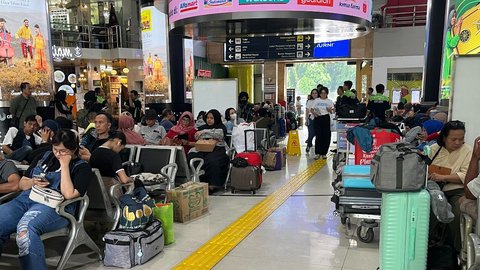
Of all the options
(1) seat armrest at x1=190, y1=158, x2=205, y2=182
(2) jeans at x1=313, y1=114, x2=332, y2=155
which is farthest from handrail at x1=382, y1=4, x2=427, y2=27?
(1) seat armrest at x1=190, y1=158, x2=205, y2=182

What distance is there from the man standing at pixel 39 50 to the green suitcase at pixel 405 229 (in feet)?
22.6

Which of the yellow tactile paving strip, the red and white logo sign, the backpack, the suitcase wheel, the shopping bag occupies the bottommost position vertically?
the yellow tactile paving strip

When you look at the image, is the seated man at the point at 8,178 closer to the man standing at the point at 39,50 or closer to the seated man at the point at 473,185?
the seated man at the point at 473,185

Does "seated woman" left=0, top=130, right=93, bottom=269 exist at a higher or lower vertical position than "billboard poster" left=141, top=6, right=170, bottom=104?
lower

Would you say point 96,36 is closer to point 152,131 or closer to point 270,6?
point 152,131

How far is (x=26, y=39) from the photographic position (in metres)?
7.12

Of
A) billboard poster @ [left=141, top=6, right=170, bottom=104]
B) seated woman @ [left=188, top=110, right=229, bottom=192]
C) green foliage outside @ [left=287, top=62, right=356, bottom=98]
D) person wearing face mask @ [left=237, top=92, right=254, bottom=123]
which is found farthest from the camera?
green foliage outside @ [left=287, top=62, right=356, bottom=98]

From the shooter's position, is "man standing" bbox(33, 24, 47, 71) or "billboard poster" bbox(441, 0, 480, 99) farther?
"man standing" bbox(33, 24, 47, 71)

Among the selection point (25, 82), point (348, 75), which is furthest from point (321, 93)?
point (348, 75)

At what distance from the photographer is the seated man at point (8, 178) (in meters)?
3.18

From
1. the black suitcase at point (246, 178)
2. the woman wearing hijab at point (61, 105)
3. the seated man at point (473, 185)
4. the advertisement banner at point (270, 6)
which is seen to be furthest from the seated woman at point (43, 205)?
the woman wearing hijab at point (61, 105)

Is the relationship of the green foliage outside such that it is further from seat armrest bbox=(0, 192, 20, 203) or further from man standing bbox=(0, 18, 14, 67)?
seat armrest bbox=(0, 192, 20, 203)

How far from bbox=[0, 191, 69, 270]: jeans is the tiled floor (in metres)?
0.53

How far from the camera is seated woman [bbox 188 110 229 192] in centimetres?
560
